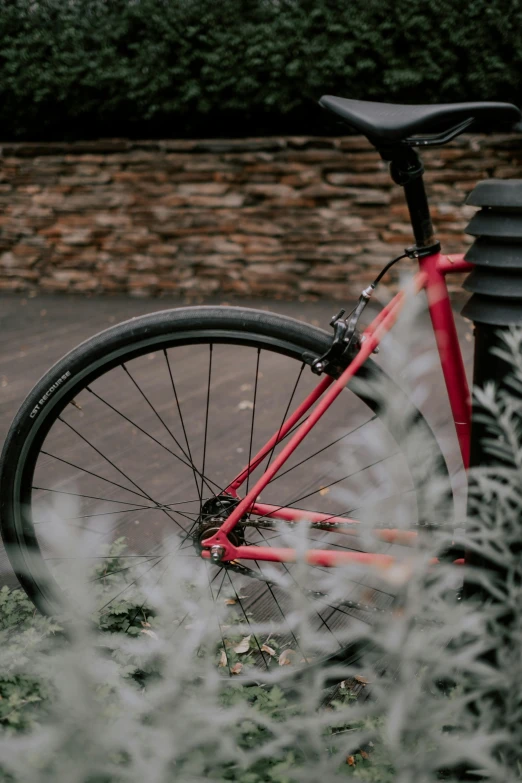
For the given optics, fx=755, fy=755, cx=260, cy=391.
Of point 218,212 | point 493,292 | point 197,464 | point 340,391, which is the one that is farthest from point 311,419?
point 218,212

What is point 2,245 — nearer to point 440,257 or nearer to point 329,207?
point 329,207

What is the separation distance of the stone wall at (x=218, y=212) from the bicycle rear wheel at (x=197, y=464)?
4.64 feet

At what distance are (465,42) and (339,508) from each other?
400 centimetres

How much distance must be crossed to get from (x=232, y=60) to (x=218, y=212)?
1.17 metres

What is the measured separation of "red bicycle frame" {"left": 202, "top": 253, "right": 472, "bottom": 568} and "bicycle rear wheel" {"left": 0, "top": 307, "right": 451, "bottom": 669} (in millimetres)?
48

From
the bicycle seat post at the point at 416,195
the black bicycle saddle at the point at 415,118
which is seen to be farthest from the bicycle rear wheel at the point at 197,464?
the black bicycle saddle at the point at 415,118

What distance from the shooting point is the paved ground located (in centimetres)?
377

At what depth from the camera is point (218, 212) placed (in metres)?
6.32

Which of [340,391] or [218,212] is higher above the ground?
[218,212]

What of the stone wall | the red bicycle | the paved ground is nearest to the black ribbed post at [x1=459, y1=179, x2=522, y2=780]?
the red bicycle

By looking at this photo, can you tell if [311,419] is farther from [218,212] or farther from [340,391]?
[218,212]

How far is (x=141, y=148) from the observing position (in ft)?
21.0

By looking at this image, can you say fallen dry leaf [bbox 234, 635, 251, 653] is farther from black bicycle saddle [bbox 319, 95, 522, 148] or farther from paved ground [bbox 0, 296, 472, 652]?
black bicycle saddle [bbox 319, 95, 522, 148]

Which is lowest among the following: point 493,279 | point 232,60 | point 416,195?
point 493,279
